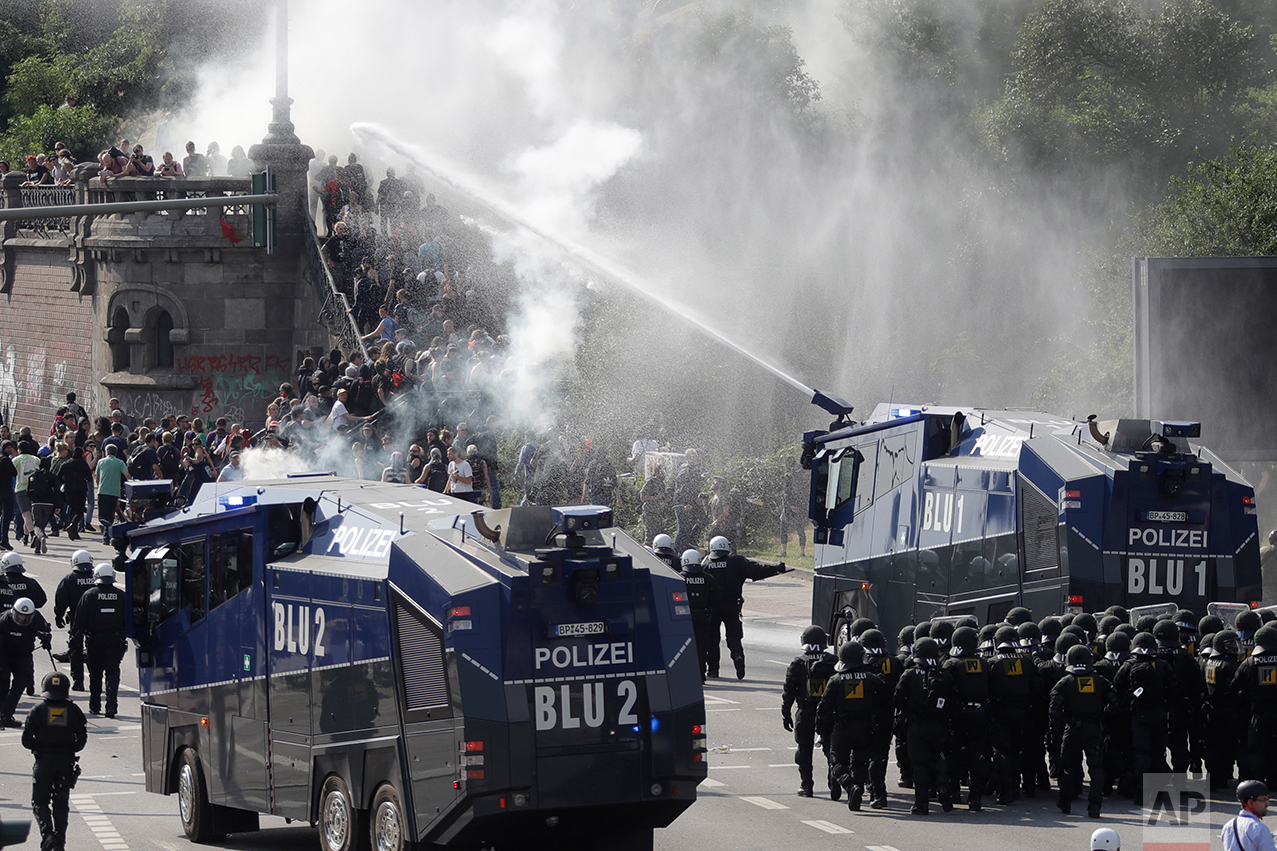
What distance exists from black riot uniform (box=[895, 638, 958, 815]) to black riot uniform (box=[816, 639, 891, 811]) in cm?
22

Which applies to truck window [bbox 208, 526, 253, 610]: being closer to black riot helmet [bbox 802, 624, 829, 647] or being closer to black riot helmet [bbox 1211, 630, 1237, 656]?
black riot helmet [bbox 802, 624, 829, 647]

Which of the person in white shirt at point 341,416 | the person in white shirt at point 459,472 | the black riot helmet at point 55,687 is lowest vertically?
the black riot helmet at point 55,687

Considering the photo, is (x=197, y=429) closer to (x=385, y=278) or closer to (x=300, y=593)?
(x=385, y=278)

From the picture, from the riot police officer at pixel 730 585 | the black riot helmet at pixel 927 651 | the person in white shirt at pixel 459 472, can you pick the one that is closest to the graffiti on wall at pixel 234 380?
the person in white shirt at pixel 459 472

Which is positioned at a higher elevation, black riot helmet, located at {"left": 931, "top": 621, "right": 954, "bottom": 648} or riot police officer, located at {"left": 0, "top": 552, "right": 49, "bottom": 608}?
riot police officer, located at {"left": 0, "top": 552, "right": 49, "bottom": 608}

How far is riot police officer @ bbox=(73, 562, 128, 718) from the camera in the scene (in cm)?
1848

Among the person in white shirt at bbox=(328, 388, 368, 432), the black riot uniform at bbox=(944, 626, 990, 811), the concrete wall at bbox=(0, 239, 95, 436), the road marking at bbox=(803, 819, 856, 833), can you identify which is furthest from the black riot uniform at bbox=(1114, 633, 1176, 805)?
the concrete wall at bbox=(0, 239, 95, 436)

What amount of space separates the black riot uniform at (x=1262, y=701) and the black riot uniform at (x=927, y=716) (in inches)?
99.9

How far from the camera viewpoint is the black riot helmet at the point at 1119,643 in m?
14.3

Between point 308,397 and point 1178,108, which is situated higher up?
point 1178,108

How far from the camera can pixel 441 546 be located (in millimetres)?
11055

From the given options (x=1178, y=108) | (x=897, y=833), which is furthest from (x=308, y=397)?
(x=1178, y=108)

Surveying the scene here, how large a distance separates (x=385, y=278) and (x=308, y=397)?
446cm

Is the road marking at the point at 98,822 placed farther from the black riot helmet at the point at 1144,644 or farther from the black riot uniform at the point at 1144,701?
the black riot helmet at the point at 1144,644
